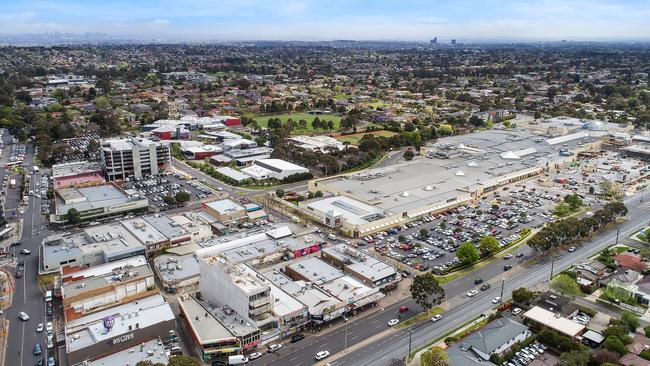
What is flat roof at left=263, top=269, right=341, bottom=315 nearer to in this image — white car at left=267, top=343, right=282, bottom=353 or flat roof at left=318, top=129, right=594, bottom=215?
white car at left=267, top=343, right=282, bottom=353

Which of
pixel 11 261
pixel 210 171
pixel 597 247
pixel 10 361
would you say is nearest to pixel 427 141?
pixel 210 171

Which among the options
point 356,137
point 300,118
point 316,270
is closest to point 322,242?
point 316,270

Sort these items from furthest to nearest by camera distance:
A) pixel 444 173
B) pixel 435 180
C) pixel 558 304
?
1. pixel 444 173
2. pixel 435 180
3. pixel 558 304

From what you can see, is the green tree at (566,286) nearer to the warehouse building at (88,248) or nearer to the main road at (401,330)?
the main road at (401,330)

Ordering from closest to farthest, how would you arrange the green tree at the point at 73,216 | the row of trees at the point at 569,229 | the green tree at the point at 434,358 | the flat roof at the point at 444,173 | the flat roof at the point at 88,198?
the green tree at the point at 434,358
the row of trees at the point at 569,229
the green tree at the point at 73,216
the flat roof at the point at 88,198
the flat roof at the point at 444,173

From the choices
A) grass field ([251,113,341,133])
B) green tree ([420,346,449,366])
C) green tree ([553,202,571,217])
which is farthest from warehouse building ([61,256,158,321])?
grass field ([251,113,341,133])

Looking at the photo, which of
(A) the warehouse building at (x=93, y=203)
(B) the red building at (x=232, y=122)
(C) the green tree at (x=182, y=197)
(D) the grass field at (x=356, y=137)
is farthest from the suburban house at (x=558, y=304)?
(B) the red building at (x=232, y=122)

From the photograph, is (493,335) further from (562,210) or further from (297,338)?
(562,210)
